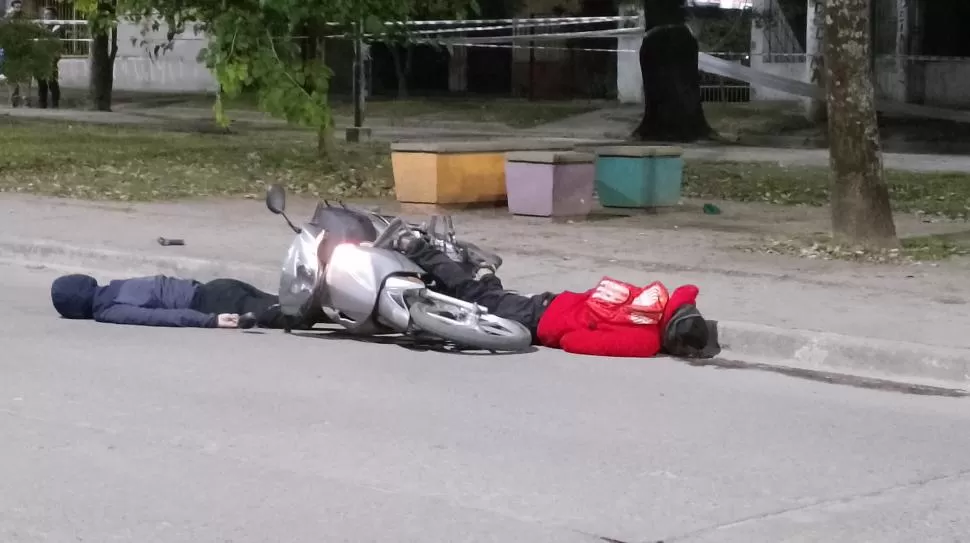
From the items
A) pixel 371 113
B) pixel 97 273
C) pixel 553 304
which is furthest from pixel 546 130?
pixel 553 304

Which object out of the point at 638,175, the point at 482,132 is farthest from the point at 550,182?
the point at 482,132

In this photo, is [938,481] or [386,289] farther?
[386,289]

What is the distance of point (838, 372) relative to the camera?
8.48 meters

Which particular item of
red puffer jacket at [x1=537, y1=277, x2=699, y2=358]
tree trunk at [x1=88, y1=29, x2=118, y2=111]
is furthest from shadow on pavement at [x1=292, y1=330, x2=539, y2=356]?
tree trunk at [x1=88, y1=29, x2=118, y2=111]

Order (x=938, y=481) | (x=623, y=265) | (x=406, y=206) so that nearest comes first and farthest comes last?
(x=938, y=481) → (x=623, y=265) → (x=406, y=206)

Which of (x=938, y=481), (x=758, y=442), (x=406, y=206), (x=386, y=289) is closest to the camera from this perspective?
(x=938, y=481)

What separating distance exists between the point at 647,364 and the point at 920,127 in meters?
20.1

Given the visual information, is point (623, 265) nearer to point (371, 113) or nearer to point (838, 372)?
point (838, 372)

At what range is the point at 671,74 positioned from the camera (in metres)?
26.2

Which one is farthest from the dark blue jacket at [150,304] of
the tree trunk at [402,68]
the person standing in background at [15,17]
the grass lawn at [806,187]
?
the tree trunk at [402,68]

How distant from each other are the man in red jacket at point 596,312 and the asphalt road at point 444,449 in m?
0.17

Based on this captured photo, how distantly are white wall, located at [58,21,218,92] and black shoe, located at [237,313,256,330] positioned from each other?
3238 cm

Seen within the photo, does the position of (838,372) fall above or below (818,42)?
below

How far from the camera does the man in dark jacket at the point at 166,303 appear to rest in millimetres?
9312
